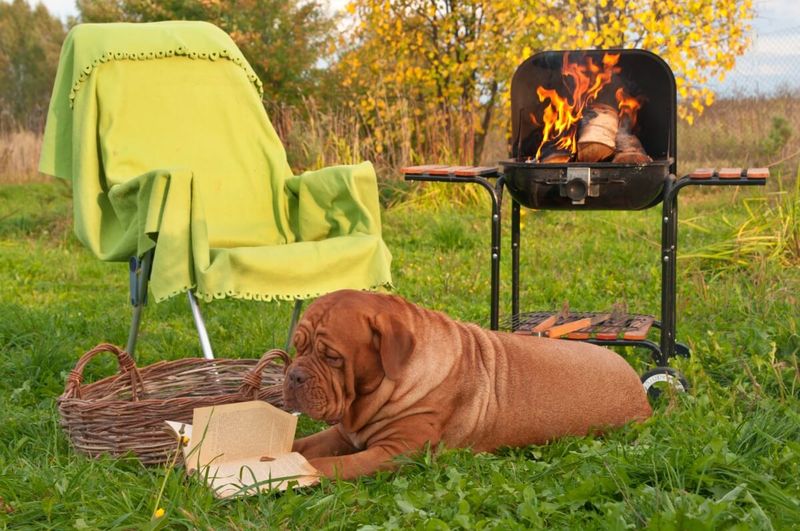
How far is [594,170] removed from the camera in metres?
3.71

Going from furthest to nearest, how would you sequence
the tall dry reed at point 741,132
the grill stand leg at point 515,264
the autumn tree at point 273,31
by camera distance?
the autumn tree at point 273,31, the tall dry reed at point 741,132, the grill stand leg at point 515,264

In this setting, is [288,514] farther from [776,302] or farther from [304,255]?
[776,302]

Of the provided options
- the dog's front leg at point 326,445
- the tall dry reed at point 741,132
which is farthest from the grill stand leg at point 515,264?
the tall dry reed at point 741,132

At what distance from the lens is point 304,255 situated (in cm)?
368

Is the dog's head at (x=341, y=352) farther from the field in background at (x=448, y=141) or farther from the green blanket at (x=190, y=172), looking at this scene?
the field in background at (x=448, y=141)

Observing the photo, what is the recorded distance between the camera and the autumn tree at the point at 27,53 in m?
22.4

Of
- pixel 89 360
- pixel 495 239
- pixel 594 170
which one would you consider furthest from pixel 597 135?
pixel 89 360

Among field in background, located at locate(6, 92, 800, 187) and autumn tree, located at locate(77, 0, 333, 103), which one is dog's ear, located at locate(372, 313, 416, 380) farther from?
autumn tree, located at locate(77, 0, 333, 103)

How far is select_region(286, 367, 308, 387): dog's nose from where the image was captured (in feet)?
9.06

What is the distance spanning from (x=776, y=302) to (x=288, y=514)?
318cm

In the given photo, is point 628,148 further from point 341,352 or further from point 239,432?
point 239,432

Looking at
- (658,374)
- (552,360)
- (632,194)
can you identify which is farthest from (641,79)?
(552,360)

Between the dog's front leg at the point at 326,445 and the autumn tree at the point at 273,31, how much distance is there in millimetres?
10553

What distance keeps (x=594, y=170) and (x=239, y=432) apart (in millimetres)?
1679
